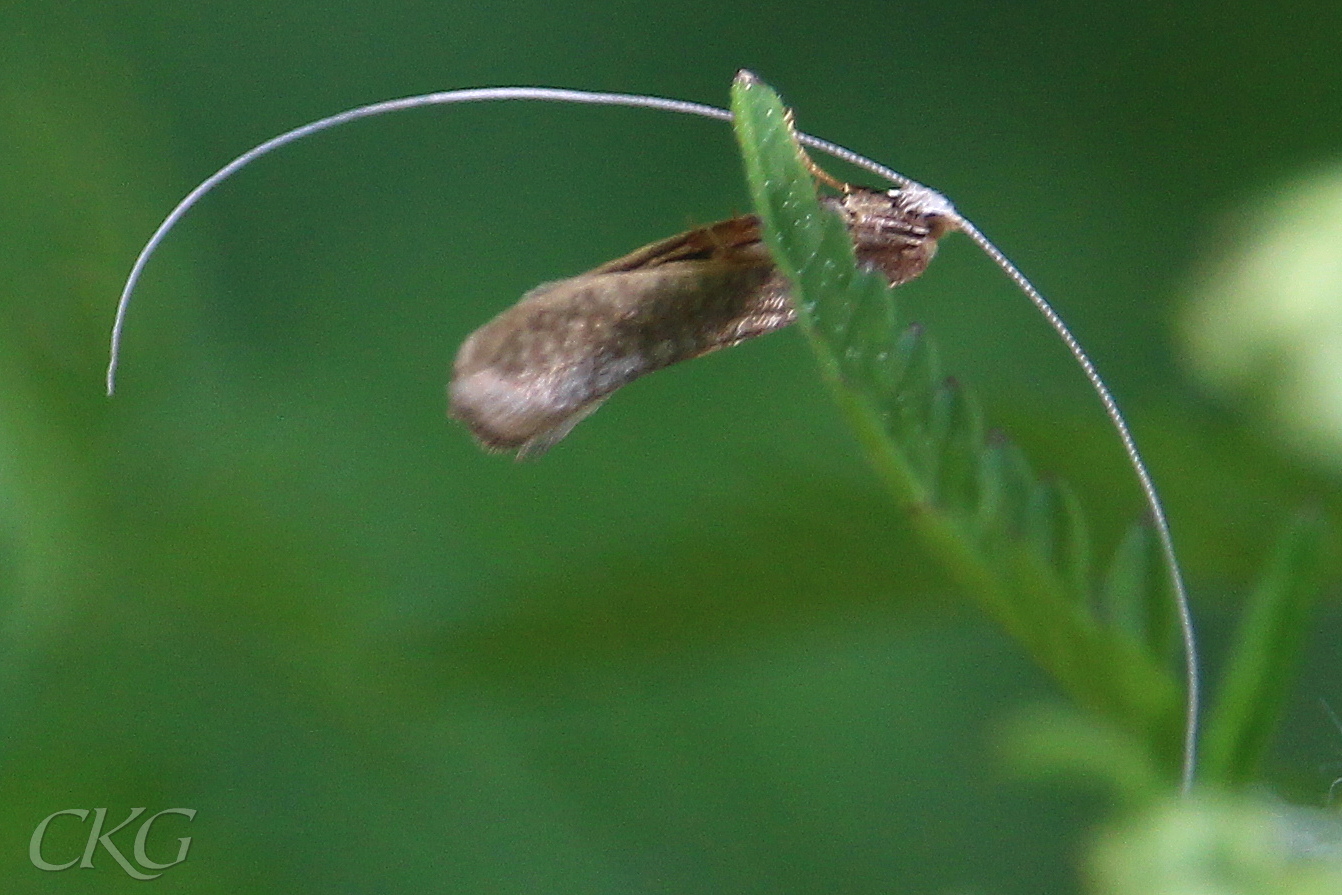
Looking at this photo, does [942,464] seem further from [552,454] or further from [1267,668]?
[552,454]

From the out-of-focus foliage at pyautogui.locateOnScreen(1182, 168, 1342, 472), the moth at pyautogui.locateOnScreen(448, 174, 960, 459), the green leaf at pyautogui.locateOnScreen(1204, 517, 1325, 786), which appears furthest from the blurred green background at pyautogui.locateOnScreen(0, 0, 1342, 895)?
the moth at pyautogui.locateOnScreen(448, 174, 960, 459)

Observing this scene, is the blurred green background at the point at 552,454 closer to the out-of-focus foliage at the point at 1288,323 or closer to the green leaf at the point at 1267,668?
the out-of-focus foliage at the point at 1288,323

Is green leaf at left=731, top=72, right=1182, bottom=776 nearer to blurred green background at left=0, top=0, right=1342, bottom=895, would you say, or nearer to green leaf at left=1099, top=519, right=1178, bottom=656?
green leaf at left=1099, top=519, right=1178, bottom=656

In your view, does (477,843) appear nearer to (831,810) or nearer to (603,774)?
(603,774)

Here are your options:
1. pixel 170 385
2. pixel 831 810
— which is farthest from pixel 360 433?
pixel 831 810

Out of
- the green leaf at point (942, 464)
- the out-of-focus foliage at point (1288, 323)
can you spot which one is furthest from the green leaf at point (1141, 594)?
the out-of-focus foliage at point (1288, 323)

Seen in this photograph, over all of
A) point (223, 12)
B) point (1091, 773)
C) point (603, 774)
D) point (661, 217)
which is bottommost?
point (603, 774)

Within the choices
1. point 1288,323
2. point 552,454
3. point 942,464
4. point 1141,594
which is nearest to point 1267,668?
point 1141,594
